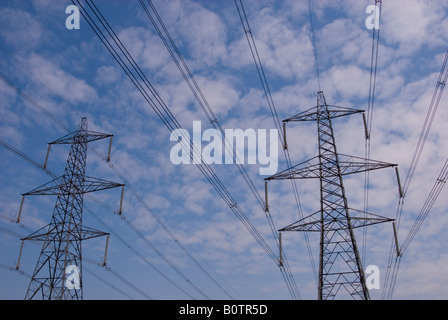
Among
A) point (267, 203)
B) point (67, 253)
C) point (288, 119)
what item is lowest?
point (67, 253)

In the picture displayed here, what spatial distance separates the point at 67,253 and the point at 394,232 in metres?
21.6

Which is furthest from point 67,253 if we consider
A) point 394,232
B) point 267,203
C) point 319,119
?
point 394,232
